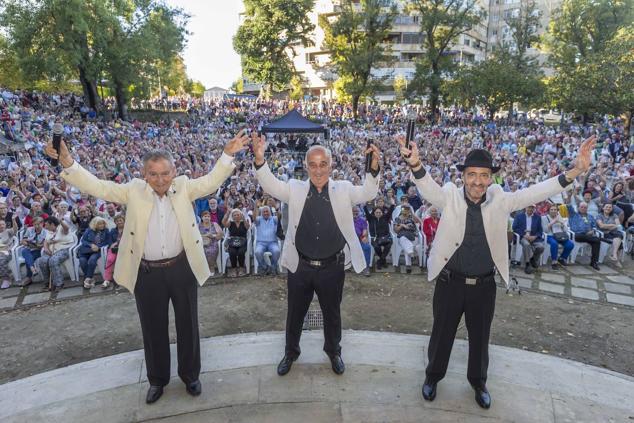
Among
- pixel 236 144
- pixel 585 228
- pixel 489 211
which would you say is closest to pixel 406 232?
pixel 585 228

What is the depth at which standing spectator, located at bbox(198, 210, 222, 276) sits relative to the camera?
7.17 m

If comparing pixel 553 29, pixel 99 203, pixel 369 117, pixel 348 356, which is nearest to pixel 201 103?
pixel 369 117

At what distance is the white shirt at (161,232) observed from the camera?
3.09 m

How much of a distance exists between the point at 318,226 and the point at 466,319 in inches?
50.3

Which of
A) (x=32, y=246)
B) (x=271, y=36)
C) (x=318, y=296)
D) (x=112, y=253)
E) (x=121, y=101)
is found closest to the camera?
(x=318, y=296)

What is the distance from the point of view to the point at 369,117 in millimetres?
36062

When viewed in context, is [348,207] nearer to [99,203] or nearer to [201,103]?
[99,203]

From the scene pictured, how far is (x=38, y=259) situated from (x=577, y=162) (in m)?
7.30

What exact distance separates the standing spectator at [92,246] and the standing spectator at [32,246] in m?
0.71

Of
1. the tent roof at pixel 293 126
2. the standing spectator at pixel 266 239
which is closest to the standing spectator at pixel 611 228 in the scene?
the standing spectator at pixel 266 239

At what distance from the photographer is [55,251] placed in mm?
6875

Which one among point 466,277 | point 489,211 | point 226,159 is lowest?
point 466,277

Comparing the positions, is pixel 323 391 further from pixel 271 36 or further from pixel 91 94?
pixel 271 36

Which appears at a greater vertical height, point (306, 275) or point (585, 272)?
point (306, 275)
